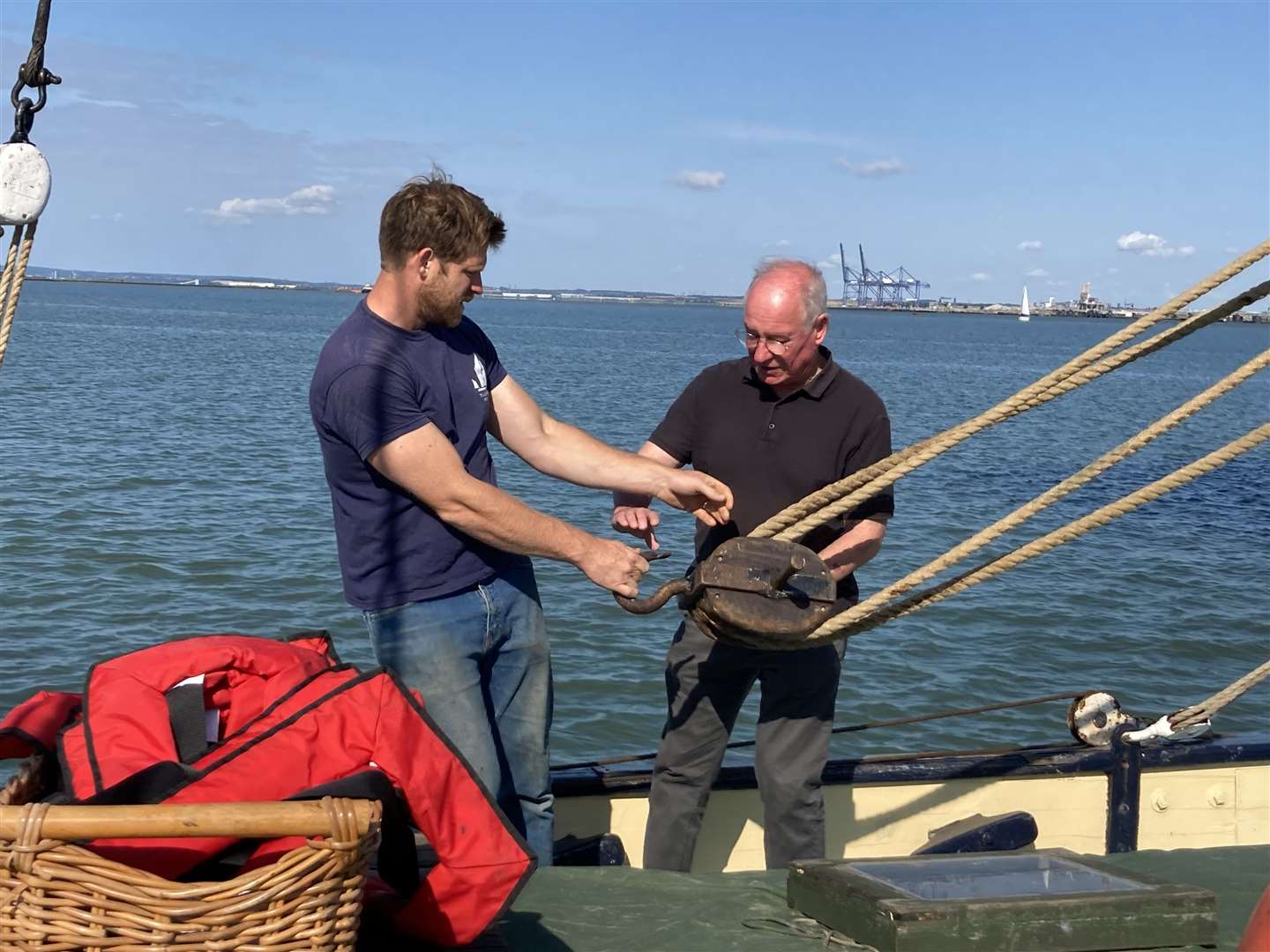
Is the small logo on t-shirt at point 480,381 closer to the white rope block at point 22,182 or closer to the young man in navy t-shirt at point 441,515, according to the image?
the young man in navy t-shirt at point 441,515

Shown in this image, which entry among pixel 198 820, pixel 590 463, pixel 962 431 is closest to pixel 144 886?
pixel 198 820

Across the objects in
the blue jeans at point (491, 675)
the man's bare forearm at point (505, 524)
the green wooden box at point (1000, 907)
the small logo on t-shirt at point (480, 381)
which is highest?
the small logo on t-shirt at point (480, 381)

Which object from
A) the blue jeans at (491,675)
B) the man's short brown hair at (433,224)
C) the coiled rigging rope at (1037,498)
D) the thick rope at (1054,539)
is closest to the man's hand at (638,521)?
the blue jeans at (491,675)

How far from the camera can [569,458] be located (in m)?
3.72

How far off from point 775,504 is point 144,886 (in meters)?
2.24

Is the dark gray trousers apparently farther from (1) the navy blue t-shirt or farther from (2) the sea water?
(2) the sea water

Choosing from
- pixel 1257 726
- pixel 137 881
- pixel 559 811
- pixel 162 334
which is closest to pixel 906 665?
pixel 1257 726

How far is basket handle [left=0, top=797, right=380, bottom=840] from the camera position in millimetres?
1857

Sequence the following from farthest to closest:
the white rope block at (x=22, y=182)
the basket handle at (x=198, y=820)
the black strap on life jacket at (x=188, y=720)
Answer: the white rope block at (x=22, y=182) → the black strap on life jacket at (x=188, y=720) → the basket handle at (x=198, y=820)

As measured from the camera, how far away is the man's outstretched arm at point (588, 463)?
362 cm

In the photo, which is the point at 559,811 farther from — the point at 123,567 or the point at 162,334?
the point at 162,334

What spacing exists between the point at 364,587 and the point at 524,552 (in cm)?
41

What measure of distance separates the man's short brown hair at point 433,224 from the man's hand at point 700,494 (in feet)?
2.64

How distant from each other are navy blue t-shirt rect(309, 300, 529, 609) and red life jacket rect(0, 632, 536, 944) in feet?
2.70
